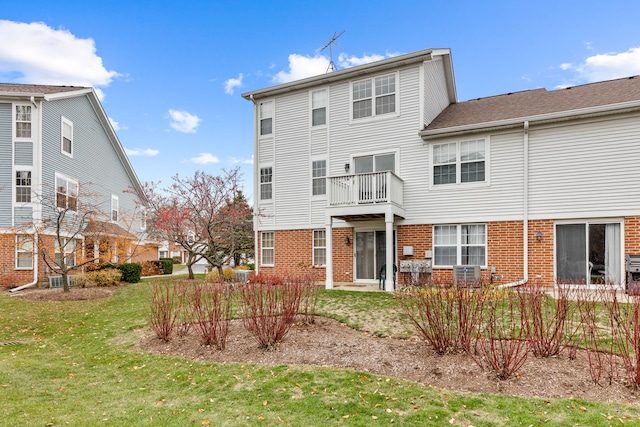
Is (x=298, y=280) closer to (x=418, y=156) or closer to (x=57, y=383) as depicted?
(x=57, y=383)

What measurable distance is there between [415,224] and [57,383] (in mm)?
11317

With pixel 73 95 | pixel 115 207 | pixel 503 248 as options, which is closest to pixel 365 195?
pixel 503 248

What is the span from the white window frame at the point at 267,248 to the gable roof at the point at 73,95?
1147 centimetres

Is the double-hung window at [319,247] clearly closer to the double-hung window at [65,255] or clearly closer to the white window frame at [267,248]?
the white window frame at [267,248]

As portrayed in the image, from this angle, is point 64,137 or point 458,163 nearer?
point 458,163

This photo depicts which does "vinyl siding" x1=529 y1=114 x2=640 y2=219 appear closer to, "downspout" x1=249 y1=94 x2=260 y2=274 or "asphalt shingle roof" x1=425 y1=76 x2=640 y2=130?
"asphalt shingle roof" x1=425 y1=76 x2=640 y2=130

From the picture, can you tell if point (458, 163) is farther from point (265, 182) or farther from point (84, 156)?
point (84, 156)

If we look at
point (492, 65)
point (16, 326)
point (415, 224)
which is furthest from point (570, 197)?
point (16, 326)

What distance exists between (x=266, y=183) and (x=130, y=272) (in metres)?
9.24

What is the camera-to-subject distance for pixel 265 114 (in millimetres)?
17266

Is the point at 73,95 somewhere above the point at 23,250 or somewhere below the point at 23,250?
above

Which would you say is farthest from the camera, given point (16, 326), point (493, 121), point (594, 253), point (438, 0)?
point (438, 0)

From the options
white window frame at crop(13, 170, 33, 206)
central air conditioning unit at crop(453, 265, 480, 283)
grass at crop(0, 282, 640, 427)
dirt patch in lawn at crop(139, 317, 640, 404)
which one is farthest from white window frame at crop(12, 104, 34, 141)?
central air conditioning unit at crop(453, 265, 480, 283)

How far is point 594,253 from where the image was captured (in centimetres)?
1170
